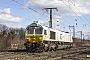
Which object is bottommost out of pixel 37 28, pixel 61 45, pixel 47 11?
pixel 61 45

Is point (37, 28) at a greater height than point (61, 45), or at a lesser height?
greater

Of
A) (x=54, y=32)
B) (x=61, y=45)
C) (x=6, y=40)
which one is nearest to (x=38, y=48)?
(x=54, y=32)

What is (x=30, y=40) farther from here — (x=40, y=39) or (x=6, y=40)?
(x=6, y=40)

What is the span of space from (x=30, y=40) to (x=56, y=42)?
321 inches

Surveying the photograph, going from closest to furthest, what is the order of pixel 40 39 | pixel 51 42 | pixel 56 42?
pixel 40 39, pixel 51 42, pixel 56 42

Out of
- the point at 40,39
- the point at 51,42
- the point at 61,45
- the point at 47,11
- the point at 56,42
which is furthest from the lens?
the point at 47,11

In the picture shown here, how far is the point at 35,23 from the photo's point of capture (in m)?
33.3

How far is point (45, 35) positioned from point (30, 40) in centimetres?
235

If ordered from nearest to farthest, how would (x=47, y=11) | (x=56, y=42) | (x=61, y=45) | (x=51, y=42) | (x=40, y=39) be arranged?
Result: (x=40, y=39) < (x=51, y=42) < (x=56, y=42) < (x=61, y=45) < (x=47, y=11)

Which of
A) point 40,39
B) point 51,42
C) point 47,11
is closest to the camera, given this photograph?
point 40,39

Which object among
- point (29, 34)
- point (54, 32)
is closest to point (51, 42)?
point (54, 32)

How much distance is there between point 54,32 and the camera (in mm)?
38531

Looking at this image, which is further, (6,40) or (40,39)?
(6,40)

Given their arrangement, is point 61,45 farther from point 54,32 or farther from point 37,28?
point 37,28
